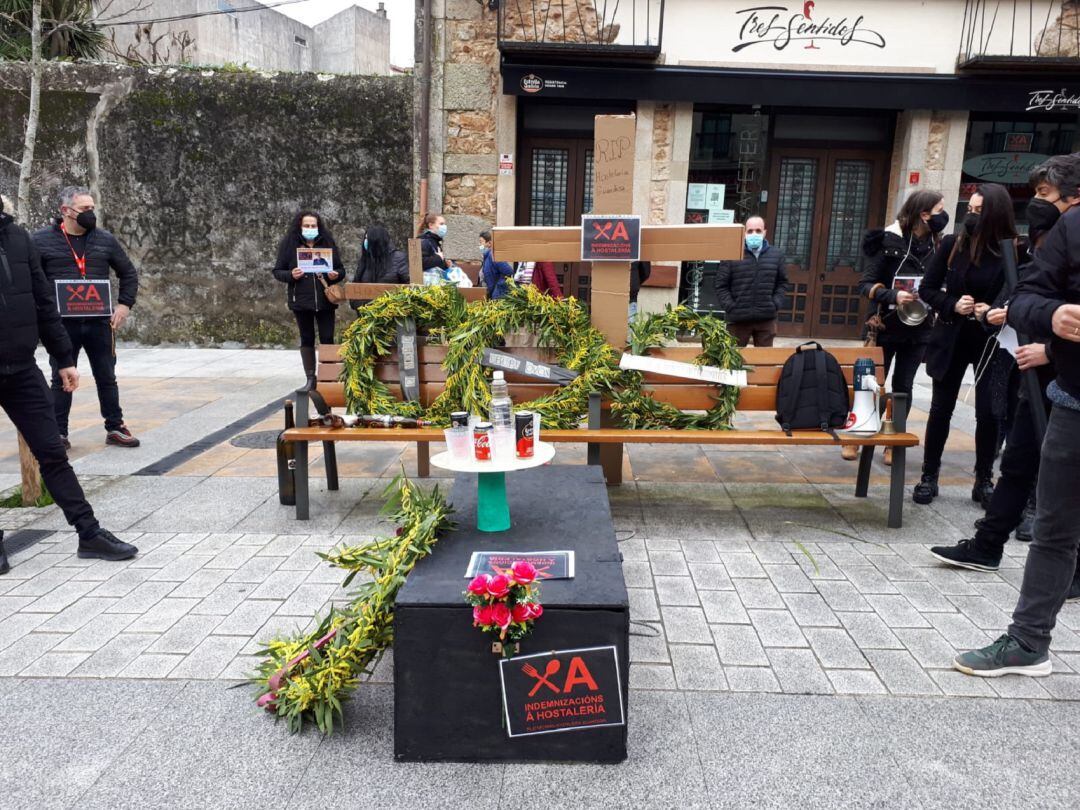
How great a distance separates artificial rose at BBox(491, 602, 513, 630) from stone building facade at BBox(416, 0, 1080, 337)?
9547 millimetres

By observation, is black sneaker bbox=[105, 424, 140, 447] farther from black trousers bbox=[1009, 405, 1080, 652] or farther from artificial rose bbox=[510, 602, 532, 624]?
black trousers bbox=[1009, 405, 1080, 652]

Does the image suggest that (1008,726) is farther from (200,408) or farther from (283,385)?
(283,385)

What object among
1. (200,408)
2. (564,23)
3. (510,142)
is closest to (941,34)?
(564,23)

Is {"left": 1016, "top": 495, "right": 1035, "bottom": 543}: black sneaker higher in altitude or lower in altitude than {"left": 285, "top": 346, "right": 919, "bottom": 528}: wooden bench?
lower

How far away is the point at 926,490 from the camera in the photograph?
536cm

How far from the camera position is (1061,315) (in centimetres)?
280

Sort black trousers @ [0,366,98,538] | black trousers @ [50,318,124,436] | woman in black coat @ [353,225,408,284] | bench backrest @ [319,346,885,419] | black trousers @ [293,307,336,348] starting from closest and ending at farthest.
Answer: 1. black trousers @ [0,366,98,538]
2. bench backrest @ [319,346,885,419]
3. black trousers @ [50,318,124,436]
4. black trousers @ [293,307,336,348]
5. woman in black coat @ [353,225,408,284]

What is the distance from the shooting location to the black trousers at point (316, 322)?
829cm

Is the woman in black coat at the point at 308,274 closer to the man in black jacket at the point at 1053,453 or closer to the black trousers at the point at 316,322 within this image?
the black trousers at the point at 316,322

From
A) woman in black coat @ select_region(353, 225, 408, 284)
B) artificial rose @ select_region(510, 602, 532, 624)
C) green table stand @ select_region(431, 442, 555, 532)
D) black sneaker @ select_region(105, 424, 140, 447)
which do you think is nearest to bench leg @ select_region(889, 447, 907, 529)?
green table stand @ select_region(431, 442, 555, 532)

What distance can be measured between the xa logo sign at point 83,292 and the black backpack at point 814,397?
5.26m

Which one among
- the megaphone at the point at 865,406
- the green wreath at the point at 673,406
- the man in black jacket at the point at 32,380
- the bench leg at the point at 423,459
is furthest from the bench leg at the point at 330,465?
the megaphone at the point at 865,406

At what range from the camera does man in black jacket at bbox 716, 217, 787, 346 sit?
7.73 meters

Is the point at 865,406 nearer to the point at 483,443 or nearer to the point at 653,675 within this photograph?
the point at 653,675
